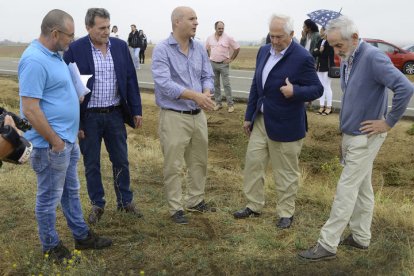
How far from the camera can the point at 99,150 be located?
4.58 meters

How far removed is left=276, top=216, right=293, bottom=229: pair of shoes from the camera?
453 centimetres

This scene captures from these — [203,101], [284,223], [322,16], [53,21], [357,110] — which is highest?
[53,21]

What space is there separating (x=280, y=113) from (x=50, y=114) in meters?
2.09

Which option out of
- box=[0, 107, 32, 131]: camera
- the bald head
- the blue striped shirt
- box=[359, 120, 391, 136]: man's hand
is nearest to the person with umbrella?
the bald head

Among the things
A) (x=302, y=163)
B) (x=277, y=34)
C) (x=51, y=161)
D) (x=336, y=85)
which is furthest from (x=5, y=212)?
(x=336, y=85)

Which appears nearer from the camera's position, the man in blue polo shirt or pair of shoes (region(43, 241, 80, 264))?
the man in blue polo shirt

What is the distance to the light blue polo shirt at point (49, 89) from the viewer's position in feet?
10.7

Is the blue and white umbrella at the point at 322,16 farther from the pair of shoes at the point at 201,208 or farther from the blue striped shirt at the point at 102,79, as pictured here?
the blue striped shirt at the point at 102,79

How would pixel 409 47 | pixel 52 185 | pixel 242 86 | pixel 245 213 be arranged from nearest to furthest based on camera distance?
pixel 52 185, pixel 245 213, pixel 242 86, pixel 409 47

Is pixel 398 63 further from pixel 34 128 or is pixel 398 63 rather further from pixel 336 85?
pixel 34 128

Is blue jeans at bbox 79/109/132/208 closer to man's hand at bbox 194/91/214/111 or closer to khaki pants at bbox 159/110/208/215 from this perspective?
khaki pants at bbox 159/110/208/215

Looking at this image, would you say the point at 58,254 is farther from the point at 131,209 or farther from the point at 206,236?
the point at 206,236

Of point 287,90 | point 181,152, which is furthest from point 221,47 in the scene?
point 287,90

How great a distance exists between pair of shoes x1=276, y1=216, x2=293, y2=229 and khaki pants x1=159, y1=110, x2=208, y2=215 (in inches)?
36.0
